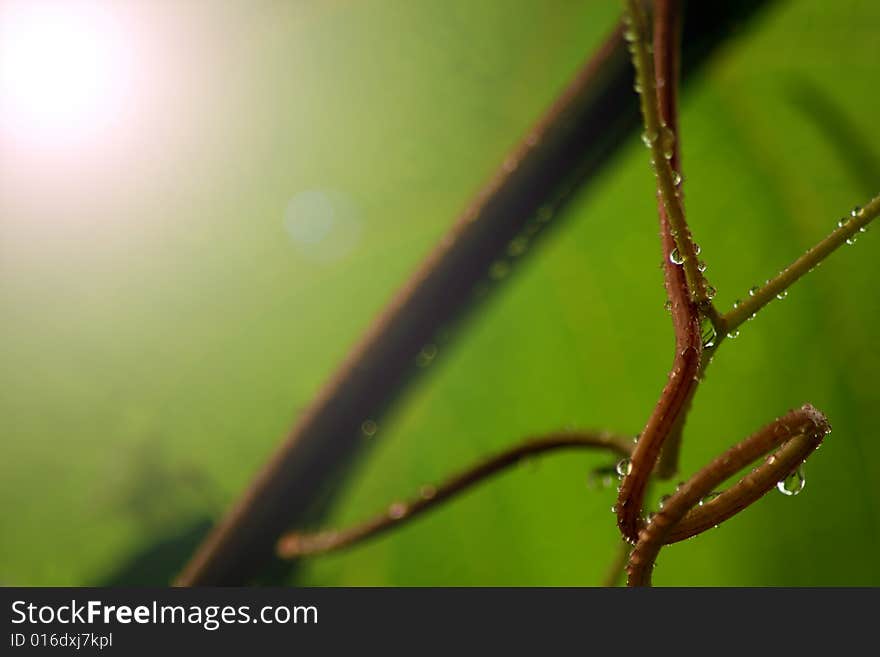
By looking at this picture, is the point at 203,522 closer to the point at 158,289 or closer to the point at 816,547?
the point at 158,289

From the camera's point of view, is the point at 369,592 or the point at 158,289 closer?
the point at 369,592

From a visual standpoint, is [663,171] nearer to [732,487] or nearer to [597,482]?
[732,487]

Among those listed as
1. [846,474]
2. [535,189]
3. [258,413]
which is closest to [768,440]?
[535,189]

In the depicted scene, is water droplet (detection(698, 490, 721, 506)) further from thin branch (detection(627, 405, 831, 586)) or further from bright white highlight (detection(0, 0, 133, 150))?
bright white highlight (detection(0, 0, 133, 150))

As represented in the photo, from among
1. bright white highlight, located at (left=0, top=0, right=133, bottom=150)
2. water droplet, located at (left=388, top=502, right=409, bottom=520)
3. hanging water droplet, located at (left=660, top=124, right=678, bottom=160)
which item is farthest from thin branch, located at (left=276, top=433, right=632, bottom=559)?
bright white highlight, located at (left=0, top=0, right=133, bottom=150)

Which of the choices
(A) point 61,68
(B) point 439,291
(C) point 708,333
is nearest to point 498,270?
(B) point 439,291

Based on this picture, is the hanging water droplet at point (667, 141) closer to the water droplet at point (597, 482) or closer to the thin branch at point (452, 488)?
the thin branch at point (452, 488)
